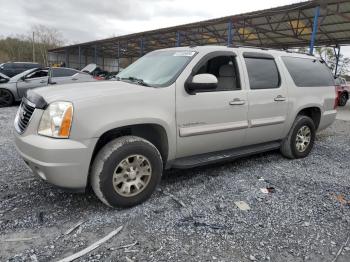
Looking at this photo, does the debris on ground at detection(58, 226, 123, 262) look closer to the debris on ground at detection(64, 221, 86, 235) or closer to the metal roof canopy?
the debris on ground at detection(64, 221, 86, 235)

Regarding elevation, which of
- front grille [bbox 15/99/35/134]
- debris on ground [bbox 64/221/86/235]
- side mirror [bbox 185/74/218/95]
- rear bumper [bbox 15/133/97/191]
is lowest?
debris on ground [bbox 64/221/86/235]

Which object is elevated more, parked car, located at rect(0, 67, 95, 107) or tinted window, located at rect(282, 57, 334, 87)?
tinted window, located at rect(282, 57, 334, 87)

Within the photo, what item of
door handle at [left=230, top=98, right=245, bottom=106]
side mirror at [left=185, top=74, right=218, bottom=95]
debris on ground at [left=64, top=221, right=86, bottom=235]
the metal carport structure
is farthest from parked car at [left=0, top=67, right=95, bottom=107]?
debris on ground at [left=64, top=221, right=86, bottom=235]

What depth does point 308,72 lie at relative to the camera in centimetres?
525

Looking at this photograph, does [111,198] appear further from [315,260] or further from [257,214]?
[315,260]

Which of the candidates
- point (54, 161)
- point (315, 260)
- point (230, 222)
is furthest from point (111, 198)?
point (315, 260)

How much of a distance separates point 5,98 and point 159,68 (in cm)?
866

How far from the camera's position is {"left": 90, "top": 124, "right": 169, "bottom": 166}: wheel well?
3278 millimetres

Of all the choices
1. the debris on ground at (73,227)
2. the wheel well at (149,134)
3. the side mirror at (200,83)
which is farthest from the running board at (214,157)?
the debris on ground at (73,227)

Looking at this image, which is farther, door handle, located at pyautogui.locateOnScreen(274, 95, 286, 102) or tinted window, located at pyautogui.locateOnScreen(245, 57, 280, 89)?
door handle, located at pyautogui.locateOnScreen(274, 95, 286, 102)

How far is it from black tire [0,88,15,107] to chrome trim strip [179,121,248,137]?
29.9 feet

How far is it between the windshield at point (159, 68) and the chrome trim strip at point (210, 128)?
594 mm

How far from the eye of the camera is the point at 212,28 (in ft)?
61.6

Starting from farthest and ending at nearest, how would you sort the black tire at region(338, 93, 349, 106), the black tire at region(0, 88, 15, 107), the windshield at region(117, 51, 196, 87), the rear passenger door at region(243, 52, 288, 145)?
the black tire at region(338, 93, 349, 106) < the black tire at region(0, 88, 15, 107) < the rear passenger door at region(243, 52, 288, 145) < the windshield at region(117, 51, 196, 87)
